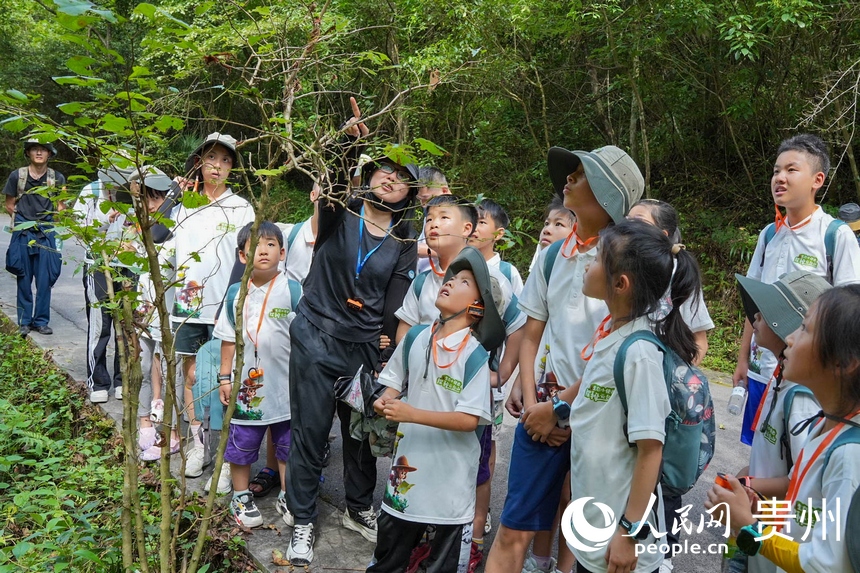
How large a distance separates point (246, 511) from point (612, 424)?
7.23 ft

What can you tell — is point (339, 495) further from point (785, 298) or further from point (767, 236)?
point (767, 236)

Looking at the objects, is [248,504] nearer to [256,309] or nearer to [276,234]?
[256,309]

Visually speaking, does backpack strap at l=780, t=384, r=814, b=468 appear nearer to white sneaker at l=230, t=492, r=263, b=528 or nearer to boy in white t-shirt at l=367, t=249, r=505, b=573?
boy in white t-shirt at l=367, t=249, r=505, b=573

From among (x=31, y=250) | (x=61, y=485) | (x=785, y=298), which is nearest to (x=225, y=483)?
(x=61, y=485)

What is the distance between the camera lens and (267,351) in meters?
4.02

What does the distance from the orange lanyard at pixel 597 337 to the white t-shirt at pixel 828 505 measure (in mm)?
813

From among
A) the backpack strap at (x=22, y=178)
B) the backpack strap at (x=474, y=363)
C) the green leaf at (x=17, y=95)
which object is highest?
the green leaf at (x=17, y=95)

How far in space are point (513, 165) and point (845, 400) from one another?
401 inches

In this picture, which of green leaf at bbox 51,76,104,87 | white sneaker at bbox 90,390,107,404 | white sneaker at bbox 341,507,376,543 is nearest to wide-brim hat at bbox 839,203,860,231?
white sneaker at bbox 341,507,376,543

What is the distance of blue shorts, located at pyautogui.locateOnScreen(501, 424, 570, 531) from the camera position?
9.09 ft

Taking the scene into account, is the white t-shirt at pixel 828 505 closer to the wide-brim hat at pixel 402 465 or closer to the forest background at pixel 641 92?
the wide-brim hat at pixel 402 465

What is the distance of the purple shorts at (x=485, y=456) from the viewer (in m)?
3.50

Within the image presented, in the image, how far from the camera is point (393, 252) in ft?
12.3

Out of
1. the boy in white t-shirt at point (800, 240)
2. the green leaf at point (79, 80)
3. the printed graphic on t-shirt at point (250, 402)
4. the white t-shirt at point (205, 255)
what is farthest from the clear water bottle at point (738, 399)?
the green leaf at point (79, 80)
